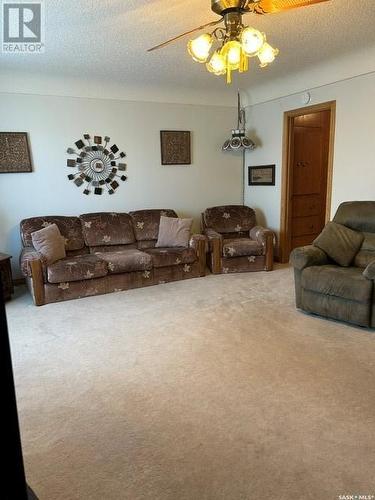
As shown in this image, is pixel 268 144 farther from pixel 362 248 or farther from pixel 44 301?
pixel 44 301

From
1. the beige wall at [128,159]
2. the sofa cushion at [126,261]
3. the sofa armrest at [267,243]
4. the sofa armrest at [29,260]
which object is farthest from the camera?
the sofa armrest at [267,243]

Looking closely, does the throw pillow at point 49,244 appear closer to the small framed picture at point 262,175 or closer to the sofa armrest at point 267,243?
the sofa armrest at point 267,243

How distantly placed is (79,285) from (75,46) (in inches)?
94.3

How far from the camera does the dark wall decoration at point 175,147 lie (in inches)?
210

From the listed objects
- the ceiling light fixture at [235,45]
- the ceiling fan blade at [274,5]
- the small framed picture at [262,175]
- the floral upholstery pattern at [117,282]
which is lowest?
the floral upholstery pattern at [117,282]

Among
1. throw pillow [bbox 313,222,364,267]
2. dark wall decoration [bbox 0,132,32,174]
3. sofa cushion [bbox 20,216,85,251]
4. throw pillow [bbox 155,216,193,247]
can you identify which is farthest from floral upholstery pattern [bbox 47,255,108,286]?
throw pillow [bbox 313,222,364,267]

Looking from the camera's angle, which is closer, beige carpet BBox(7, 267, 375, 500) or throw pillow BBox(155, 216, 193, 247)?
beige carpet BBox(7, 267, 375, 500)

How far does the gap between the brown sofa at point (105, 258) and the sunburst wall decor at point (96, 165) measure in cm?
47

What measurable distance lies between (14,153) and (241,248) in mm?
3085

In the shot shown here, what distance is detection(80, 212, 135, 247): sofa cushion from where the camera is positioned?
15.2 feet

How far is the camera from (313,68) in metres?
4.41

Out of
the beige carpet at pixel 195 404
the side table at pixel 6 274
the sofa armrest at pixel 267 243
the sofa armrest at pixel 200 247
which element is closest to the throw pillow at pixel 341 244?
the beige carpet at pixel 195 404

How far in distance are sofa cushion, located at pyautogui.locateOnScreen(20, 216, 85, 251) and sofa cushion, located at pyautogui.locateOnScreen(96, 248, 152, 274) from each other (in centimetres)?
37

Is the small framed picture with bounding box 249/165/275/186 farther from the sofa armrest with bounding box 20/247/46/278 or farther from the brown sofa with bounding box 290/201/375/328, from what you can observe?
the sofa armrest with bounding box 20/247/46/278
